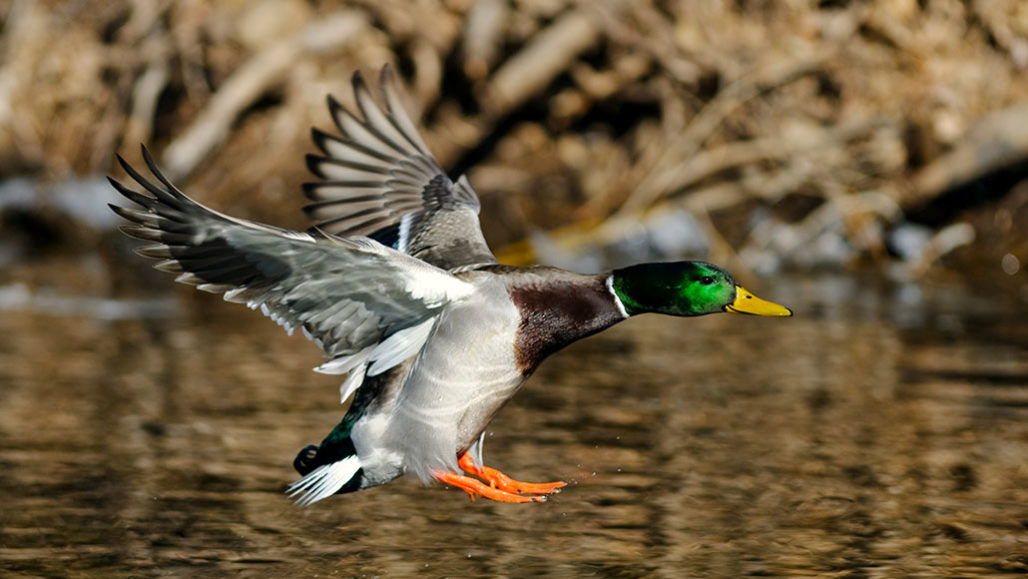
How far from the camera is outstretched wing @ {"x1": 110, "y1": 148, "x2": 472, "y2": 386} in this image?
3.91 m

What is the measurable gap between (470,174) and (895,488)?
7353mm

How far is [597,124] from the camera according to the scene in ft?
40.7

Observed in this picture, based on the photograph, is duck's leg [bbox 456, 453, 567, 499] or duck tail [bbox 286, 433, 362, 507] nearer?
duck tail [bbox 286, 433, 362, 507]

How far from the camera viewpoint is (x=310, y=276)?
408 centimetres

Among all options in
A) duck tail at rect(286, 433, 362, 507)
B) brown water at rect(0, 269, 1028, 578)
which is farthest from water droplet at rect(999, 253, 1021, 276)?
duck tail at rect(286, 433, 362, 507)

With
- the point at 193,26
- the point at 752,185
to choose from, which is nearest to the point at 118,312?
the point at 193,26

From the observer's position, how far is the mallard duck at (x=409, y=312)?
13.1 feet

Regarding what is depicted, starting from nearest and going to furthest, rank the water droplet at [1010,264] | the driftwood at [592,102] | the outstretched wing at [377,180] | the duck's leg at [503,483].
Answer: the duck's leg at [503,483] → the outstretched wing at [377,180] → the water droplet at [1010,264] → the driftwood at [592,102]

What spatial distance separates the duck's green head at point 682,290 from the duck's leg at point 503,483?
0.58 metres

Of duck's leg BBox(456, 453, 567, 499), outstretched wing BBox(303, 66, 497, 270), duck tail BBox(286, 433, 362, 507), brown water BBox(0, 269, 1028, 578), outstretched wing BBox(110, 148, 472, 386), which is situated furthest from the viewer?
outstretched wing BBox(303, 66, 497, 270)

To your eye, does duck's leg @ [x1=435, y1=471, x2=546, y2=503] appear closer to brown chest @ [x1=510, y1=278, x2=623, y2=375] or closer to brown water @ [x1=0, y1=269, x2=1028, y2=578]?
brown water @ [x1=0, y1=269, x2=1028, y2=578]

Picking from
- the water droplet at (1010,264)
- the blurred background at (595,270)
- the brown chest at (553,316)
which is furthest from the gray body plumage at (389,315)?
the water droplet at (1010,264)

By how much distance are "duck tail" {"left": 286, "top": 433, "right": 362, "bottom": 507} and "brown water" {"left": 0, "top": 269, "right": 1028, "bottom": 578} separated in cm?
14

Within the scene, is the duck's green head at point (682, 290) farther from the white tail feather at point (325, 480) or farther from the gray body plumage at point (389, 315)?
the white tail feather at point (325, 480)
